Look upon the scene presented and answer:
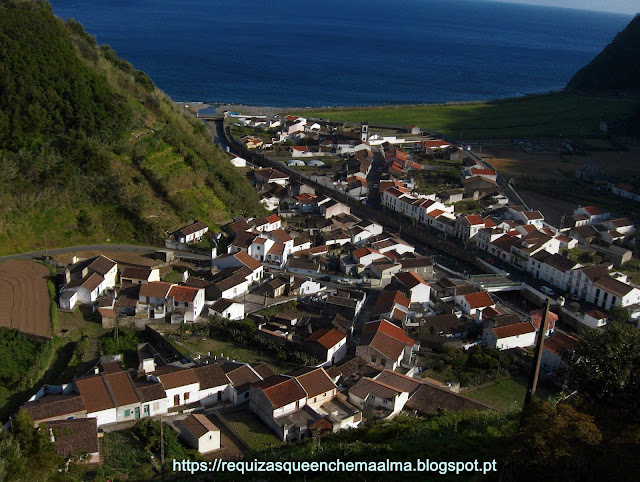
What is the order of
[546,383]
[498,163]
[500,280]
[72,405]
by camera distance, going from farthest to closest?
[498,163], [500,280], [546,383], [72,405]

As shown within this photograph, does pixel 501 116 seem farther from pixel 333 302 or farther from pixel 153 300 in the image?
pixel 153 300

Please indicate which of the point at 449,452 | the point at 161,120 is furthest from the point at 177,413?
the point at 161,120

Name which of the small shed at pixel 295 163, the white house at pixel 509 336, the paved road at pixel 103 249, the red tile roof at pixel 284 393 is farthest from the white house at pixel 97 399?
the small shed at pixel 295 163

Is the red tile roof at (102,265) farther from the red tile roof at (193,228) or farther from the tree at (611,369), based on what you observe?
the tree at (611,369)

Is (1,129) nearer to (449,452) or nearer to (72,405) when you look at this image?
(72,405)

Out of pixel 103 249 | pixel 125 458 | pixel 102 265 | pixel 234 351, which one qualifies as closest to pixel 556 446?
pixel 125 458

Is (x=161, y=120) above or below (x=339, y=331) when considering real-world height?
above

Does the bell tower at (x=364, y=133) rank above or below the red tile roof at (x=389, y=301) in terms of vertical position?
above
